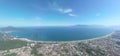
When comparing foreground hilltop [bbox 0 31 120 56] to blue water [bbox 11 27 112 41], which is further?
blue water [bbox 11 27 112 41]

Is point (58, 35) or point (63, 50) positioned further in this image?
point (58, 35)

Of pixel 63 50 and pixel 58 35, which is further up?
pixel 63 50

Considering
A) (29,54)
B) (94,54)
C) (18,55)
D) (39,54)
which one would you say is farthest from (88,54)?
(18,55)

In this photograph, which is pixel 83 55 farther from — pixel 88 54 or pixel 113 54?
pixel 113 54

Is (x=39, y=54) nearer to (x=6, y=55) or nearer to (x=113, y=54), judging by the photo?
(x=6, y=55)

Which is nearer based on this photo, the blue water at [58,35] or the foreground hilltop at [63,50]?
the foreground hilltop at [63,50]

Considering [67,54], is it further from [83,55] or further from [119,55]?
[119,55]

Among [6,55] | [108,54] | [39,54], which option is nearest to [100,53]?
[108,54]
